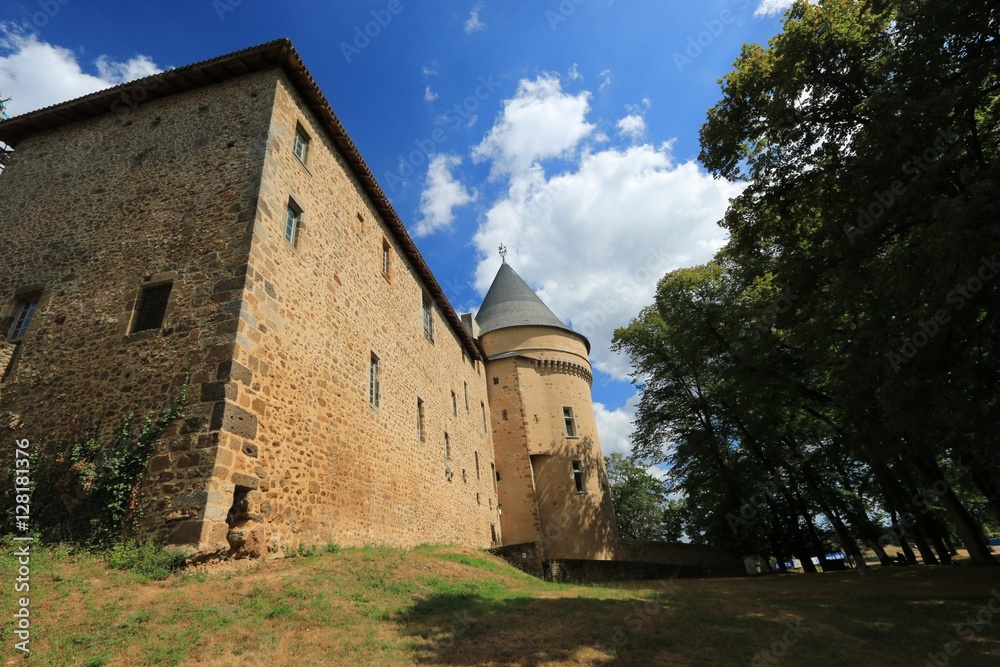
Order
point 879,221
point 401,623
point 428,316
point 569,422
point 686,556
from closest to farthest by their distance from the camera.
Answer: point 401,623 → point 879,221 → point 428,316 → point 686,556 → point 569,422

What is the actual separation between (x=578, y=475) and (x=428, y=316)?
11357mm

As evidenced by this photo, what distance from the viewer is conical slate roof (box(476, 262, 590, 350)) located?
26.6 metres

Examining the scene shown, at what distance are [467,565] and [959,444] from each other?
9.42 meters

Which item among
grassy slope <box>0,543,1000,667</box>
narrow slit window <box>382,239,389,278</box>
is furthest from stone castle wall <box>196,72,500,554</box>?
grassy slope <box>0,543,1000,667</box>

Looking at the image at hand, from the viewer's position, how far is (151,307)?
27.7 feet

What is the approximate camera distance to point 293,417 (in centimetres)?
840

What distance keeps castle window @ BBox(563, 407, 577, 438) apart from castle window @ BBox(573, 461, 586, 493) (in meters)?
1.41

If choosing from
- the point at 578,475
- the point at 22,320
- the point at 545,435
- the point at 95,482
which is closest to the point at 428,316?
the point at 545,435

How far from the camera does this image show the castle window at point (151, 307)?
8.25 metres

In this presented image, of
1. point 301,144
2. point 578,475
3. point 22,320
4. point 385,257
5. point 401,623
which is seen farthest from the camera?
point 578,475

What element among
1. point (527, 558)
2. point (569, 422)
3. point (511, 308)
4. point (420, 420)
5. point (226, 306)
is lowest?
point (527, 558)

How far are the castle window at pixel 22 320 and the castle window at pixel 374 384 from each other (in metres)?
6.45

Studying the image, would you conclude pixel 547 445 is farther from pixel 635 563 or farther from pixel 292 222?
pixel 292 222

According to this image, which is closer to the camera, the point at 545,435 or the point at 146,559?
the point at 146,559
